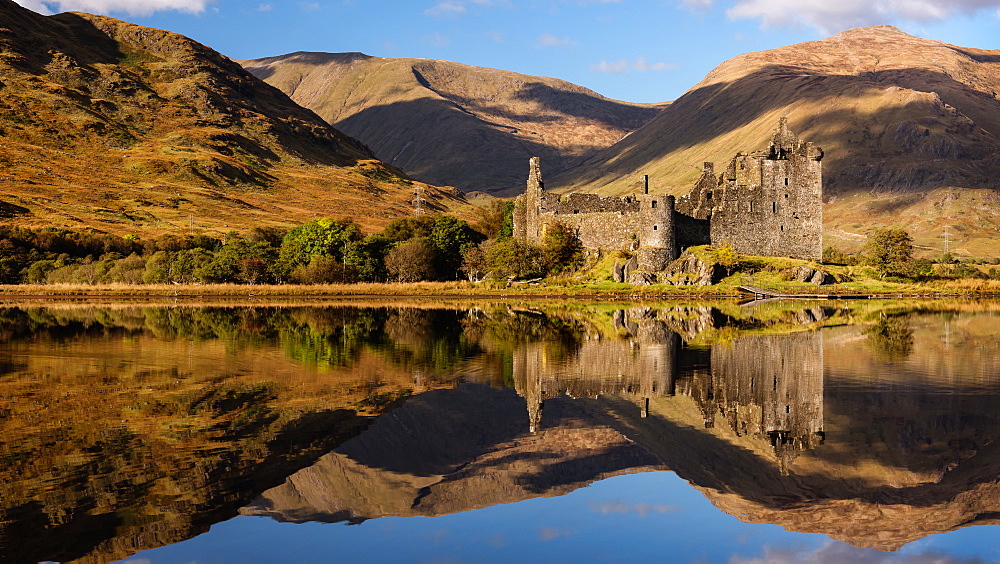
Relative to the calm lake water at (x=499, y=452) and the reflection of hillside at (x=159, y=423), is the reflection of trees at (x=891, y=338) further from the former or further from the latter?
the reflection of hillside at (x=159, y=423)

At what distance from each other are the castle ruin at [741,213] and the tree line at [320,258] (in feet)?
11.9

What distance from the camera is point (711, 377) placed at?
25.7m

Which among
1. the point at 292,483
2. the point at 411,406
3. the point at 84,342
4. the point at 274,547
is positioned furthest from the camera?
the point at 84,342

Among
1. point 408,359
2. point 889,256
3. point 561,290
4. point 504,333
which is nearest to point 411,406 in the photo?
point 408,359

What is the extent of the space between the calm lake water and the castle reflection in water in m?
0.14

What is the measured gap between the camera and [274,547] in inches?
459

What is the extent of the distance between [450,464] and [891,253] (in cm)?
6766

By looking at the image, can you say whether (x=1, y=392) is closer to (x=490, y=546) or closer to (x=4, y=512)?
(x=4, y=512)

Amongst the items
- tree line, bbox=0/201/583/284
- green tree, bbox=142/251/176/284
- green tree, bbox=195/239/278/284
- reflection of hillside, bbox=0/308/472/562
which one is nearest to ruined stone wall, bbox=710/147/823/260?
tree line, bbox=0/201/583/284

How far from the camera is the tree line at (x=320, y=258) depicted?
82.1m

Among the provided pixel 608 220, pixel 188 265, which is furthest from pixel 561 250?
pixel 188 265

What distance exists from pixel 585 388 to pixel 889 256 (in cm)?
5882

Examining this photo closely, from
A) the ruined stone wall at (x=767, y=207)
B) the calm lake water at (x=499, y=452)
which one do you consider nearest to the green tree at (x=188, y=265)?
the ruined stone wall at (x=767, y=207)

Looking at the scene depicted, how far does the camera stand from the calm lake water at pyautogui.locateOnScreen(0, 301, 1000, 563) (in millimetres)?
12031
